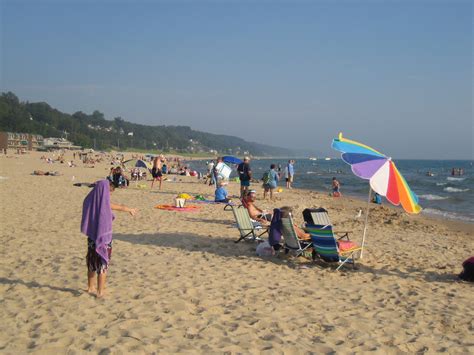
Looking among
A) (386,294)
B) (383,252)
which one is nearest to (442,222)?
(383,252)

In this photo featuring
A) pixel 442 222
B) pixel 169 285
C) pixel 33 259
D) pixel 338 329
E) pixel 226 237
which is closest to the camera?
pixel 338 329

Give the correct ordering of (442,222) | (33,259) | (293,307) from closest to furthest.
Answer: (293,307)
(33,259)
(442,222)

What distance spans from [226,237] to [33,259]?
11.9 ft

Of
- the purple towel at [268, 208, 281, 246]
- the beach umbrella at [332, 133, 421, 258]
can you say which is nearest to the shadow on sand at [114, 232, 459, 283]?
the purple towel at [268, 208, 281, 246]

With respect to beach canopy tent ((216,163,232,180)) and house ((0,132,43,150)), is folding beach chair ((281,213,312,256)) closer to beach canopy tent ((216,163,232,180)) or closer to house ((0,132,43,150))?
beach canopy tent ((216,163,232,180))

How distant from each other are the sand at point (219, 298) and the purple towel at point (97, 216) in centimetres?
69

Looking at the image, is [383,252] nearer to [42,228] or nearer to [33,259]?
[33,259]

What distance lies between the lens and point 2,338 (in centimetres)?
385

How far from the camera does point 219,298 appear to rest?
16.4ft

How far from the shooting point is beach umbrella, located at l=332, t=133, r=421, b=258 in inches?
243

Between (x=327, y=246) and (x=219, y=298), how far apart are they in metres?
2.22

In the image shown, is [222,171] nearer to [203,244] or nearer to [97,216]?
[203,244]

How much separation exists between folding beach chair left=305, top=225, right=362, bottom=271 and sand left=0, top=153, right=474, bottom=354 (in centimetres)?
17

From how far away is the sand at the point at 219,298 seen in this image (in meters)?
3.91
